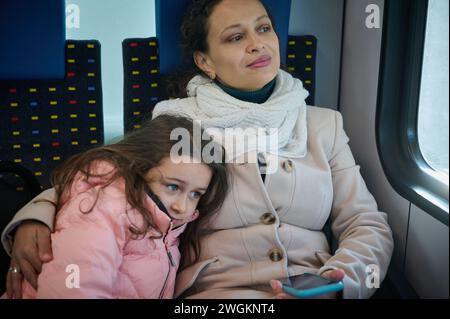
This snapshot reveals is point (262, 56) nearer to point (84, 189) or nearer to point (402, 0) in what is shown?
point (402, 0)

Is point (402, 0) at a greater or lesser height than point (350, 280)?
greater

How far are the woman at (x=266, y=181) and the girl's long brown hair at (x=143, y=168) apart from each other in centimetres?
4

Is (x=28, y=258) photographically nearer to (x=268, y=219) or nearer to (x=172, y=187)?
(x=172, y=187)

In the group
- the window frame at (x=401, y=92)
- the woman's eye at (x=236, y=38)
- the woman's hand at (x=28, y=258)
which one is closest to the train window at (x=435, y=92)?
the window frame at (x=401, y=92)

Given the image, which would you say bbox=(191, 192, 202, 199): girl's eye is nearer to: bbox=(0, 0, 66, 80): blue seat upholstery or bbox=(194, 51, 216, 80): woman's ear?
bbox=(194, 51, 216, 80): woman's ear

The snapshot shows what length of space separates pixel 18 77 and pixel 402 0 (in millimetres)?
1375

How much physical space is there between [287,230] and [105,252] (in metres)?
0.62

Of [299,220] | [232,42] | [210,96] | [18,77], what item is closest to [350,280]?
[299,220]

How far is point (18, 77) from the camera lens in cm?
176

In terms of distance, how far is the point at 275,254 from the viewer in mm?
1488

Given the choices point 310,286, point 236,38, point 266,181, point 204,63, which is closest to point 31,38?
point 204,63

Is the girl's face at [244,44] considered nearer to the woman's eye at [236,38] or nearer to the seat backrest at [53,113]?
the woman's eye at [236,38]
